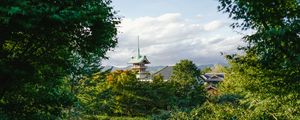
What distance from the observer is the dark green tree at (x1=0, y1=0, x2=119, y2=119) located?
9070 mm

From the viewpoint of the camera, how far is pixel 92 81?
3644 centimetres

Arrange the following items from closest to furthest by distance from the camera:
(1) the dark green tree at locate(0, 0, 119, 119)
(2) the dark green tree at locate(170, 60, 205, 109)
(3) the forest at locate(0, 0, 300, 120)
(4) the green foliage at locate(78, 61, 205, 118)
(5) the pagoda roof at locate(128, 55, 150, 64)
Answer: (3) the forest at locate(0, 0, 300, 120) < (1) the dark green tree at locate(0, 0, 119, 119) < (4) the green foliage at locate(78, 61, 205, 118) < (2) the dark green tree at locate(170, 60, 205, 109) < (5) the pagoda roof at locate(128, 55, 150, 64)

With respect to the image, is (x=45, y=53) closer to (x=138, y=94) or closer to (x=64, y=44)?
(x=64, y=44)

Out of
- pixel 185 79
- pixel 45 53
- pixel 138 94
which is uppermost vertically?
pixel 45 53

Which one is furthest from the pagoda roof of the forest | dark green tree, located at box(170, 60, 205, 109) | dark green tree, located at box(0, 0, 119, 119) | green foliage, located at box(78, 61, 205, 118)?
dark green tree, located at box(0, 0, 119, 119)

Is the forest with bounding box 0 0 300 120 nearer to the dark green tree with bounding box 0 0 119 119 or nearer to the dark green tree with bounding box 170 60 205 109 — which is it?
the dark green tree with bounding box 0 0 119 119

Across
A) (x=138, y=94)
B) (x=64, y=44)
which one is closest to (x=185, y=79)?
(x=138, y=94)

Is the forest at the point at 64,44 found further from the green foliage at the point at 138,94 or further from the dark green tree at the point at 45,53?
the green foliage at the point at 138,94

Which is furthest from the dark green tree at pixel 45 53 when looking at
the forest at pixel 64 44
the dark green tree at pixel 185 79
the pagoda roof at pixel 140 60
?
the pagoda roof at pixel 140 60

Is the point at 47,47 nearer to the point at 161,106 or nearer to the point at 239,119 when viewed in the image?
the point at 239,119

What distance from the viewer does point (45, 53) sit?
10.5 meters

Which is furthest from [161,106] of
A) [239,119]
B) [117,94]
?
[239,119]

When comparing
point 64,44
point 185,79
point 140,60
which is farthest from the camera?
point 140,60

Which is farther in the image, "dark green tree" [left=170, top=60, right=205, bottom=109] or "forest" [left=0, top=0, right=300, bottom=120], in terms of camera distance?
"dark green tree" [left=170, top=60, right=205, bottom=109]
